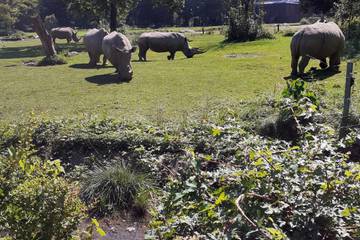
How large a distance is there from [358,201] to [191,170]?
1346mm

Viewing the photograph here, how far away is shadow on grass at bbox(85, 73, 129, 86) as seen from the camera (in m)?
13.8

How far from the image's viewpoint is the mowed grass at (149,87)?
1005 centimetres

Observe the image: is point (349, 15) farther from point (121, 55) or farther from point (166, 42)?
point (121, 55)

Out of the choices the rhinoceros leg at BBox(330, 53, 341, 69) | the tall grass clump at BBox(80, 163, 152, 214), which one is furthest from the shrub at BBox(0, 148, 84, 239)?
the rhinoceros leg at BBox(330, 53, 341, 69)

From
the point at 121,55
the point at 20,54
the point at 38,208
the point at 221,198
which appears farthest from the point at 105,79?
the point at 20,54

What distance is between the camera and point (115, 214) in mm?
Result: 6348

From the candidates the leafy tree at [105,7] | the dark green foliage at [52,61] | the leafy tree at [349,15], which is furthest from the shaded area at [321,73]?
the leafy tree at [105,7]

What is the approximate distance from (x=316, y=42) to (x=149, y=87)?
4.62m

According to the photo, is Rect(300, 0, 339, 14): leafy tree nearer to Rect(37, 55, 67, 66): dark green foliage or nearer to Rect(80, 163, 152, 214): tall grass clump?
Rect(37, 55, 67, 66): dark green foliage

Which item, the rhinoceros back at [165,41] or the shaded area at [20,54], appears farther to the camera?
the shaded area at [20,54]

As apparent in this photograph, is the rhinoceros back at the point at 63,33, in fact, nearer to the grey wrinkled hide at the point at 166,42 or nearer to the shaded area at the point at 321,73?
the grey wrinkled hide at the point at 166,42

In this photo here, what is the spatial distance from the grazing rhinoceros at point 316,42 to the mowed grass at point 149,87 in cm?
72

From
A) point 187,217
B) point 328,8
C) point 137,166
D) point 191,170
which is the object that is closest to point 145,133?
point 137,166

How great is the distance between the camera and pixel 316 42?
1166cm
